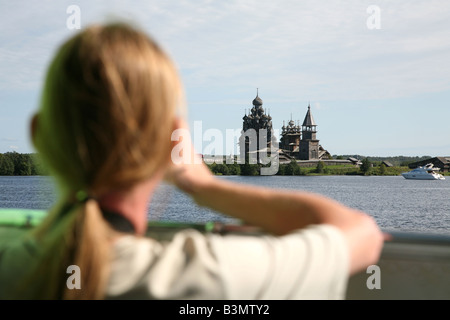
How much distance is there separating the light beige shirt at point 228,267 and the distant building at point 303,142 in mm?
81250

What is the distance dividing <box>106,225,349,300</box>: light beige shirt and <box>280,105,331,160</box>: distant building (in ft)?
267

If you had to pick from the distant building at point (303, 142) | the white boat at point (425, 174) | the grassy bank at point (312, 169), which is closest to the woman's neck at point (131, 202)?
the grassy bank at point (312, 169)

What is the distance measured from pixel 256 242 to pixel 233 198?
0.50 feet

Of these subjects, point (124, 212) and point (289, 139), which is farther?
point (289, 139)

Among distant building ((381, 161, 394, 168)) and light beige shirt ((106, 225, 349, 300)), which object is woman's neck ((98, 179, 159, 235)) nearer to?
light beige shirt ((106, 225, 349, 300))

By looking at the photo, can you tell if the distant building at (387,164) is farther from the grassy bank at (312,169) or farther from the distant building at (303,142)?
the distant building at (303,142)

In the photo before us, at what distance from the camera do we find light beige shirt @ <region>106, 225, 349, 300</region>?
59 centimetres

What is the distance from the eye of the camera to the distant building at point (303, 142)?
82.4 m

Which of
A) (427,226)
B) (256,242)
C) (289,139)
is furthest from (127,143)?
(289,139)

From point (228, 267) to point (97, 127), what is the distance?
24cm

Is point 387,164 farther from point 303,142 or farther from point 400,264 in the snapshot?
point 400,264

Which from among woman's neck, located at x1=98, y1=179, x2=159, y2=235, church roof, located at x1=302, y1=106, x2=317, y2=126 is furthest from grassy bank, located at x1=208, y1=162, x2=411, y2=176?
woman's neck, located at x1=98, y1=179, x2=159, y2=235
